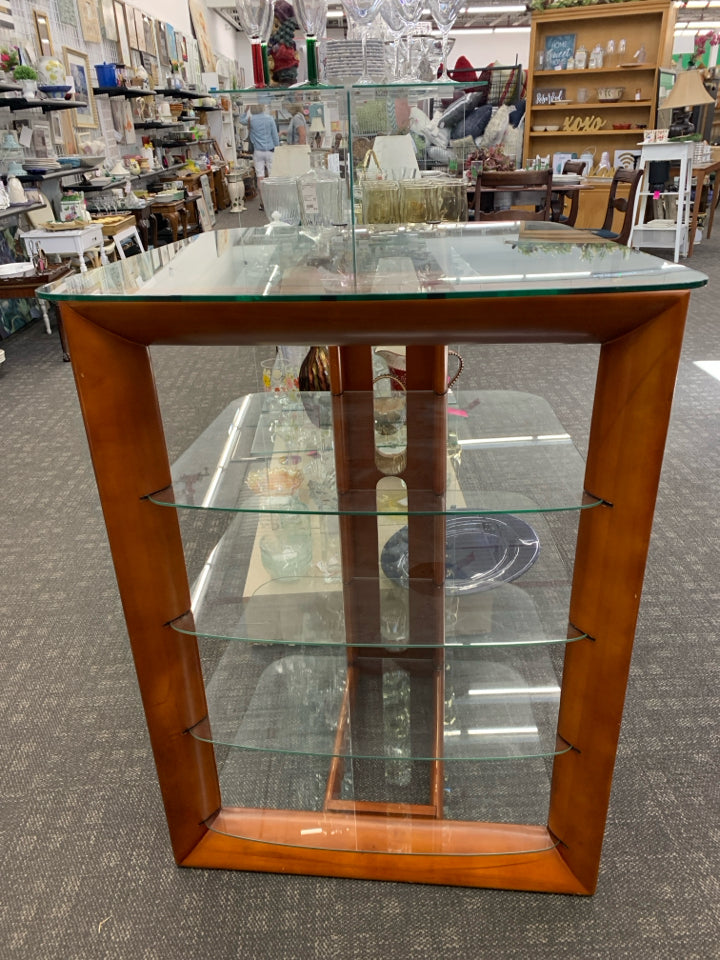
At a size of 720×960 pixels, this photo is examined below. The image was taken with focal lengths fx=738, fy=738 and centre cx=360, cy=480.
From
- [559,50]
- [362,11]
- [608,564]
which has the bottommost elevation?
[608,564]

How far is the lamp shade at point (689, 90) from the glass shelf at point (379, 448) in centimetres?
658

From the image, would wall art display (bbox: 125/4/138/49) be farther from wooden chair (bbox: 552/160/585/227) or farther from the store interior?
the store interior

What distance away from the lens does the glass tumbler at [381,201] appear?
1.48 meters

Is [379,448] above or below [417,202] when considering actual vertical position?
below

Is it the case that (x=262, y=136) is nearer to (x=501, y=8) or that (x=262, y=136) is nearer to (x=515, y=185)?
(x=515, y=185)

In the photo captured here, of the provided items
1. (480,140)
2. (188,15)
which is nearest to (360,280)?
(480,140)

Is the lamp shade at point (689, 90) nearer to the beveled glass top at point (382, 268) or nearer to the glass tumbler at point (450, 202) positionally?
the glass tumbler at point (450, 202)

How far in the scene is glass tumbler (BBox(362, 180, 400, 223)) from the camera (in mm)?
1483

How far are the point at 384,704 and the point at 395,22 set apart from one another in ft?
4.91

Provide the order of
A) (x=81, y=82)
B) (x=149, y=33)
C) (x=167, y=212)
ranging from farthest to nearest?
(x=149, y=33) → (x=167, y=212) → (x=81, y=82)

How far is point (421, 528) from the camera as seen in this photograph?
4.69 ft

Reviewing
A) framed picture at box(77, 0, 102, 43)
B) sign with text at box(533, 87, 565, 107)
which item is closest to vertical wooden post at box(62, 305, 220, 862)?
framed picture at box(77, 0, 102, 43)

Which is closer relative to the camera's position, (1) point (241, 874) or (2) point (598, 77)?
(1) point (241, 874)

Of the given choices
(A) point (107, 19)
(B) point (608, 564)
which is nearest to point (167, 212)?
(A) point (107, 19)
